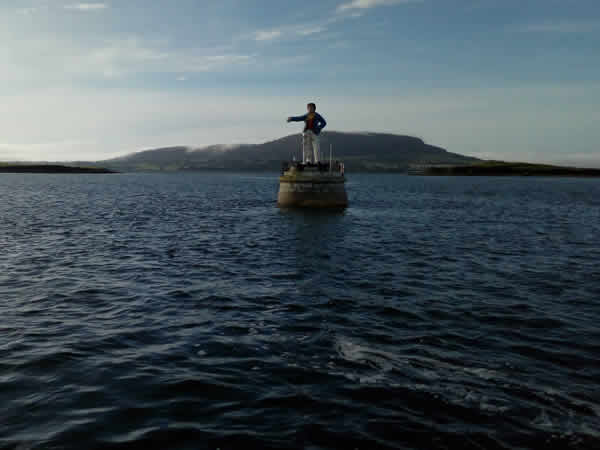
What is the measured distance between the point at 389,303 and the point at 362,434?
593 cm

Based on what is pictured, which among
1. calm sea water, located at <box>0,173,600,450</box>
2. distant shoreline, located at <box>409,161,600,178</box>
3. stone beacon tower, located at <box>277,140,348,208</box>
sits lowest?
calm sea water, located at <box>0,173,600,450</box>

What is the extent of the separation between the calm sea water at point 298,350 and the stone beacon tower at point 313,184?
15.9m

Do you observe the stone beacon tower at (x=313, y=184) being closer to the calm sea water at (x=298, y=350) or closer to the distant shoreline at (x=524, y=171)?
the calm sea water at (x=298, y=350)

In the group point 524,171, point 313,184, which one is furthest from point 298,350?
point 524,171

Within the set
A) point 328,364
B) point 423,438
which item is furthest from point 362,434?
point 328,364

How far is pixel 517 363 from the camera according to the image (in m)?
7.59

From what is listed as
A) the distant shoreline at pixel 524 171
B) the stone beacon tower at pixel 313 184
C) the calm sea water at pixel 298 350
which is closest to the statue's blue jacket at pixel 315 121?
the stone beacon tower at pixel 313 184

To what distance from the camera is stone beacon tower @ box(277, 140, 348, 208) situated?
33.2 m

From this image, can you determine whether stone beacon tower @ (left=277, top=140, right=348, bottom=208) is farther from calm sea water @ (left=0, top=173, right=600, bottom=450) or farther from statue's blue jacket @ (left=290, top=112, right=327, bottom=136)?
calm sea water @ (left=0, top=173, right=600, bottom=450)

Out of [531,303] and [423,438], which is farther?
[531,303]

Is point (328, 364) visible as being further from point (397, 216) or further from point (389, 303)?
point (397, 216)

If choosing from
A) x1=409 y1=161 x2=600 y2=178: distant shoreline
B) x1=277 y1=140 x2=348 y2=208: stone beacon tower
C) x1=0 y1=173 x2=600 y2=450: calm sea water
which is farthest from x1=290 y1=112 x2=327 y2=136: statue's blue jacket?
x1=409 y1=161 x2=600 y2=178: distant shoreline

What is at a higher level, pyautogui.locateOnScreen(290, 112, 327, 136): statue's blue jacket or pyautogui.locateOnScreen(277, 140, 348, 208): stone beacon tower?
pyautogui.locateOnScreen(290, 112, 327, 136): statue's blue jacket

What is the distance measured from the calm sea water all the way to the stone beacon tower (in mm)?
15853
